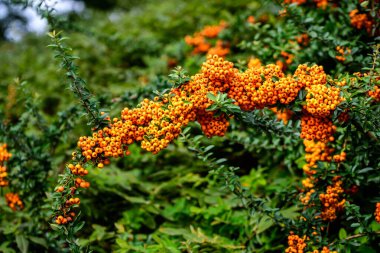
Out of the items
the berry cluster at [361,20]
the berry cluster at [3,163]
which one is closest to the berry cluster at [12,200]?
the berry cluster at [3,163]

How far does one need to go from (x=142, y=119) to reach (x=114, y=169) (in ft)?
6.03

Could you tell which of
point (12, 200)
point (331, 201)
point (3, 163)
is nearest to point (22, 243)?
point (12, 200)

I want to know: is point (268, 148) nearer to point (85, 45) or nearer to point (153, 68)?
point (153, 68)

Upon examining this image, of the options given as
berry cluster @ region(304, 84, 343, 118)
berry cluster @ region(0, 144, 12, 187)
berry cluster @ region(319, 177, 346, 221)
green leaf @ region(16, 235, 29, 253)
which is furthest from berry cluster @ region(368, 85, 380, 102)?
green leaf @ region(16, 235, 29, 253)

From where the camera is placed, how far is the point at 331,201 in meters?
2.61

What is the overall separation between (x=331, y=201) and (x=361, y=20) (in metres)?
1.61

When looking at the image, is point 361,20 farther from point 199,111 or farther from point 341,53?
point 199,111

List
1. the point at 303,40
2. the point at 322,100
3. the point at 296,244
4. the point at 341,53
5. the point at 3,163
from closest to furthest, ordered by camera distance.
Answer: the point at 322,100 → the point at 296,244 → the point at 341,53 → the point at 3,163 → the point at 303,40

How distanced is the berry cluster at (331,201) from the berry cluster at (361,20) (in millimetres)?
1439

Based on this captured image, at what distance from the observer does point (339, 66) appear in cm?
315

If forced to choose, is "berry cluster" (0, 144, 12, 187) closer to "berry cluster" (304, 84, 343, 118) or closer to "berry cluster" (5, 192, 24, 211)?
"berry cluster" (5, 192, 24, 211)

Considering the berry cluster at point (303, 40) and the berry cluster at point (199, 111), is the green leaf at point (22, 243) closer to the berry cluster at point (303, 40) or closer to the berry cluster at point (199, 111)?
the berry cluster at point (199, 111)

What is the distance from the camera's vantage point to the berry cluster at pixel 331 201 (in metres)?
2.61

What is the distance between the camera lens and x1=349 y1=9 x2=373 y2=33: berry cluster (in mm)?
3193
